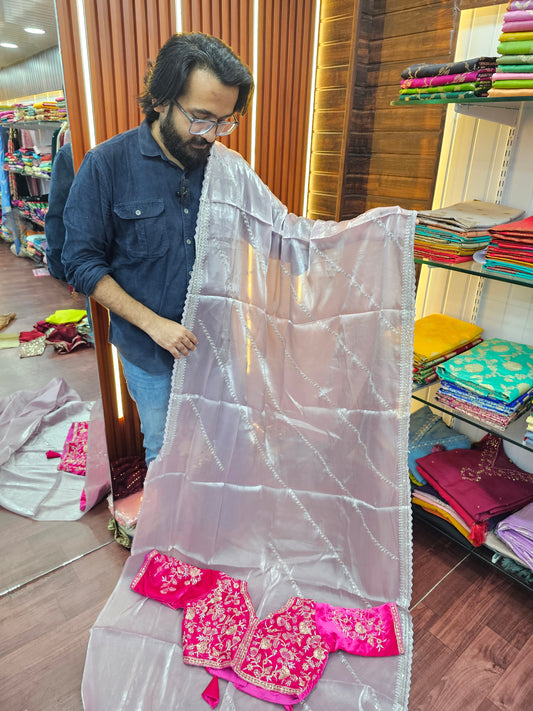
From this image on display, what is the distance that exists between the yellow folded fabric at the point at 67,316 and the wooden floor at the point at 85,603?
0.13 ft

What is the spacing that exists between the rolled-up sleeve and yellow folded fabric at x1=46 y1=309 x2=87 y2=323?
57cm

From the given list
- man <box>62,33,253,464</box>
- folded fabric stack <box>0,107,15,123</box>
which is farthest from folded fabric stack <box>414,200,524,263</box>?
folded fabric stack <box>0,107,15,123</box>

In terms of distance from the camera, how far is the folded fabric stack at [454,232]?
1.66 meters

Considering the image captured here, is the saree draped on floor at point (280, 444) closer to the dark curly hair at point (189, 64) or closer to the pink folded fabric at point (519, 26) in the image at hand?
the dark curly hair at point (189, 64)

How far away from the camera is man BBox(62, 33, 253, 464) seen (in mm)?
1351

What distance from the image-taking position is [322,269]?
160 cm

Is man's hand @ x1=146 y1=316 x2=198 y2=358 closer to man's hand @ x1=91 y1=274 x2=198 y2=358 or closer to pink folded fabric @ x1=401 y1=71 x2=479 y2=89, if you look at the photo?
man's hand @ x1=91 y1=274 x2=198 y2=358

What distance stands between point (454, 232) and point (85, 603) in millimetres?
1870

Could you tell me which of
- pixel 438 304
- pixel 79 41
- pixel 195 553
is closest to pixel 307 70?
pixel 79 41

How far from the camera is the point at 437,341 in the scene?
202 centimetres

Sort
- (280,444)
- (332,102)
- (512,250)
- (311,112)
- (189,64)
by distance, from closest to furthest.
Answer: (189,64) < (512,250) < (280,444) < (332,102) < (311,112)

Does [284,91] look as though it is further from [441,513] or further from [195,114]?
[441,513]

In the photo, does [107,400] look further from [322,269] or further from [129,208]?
[322,269]

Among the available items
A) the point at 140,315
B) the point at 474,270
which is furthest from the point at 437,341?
the point at 140,315
